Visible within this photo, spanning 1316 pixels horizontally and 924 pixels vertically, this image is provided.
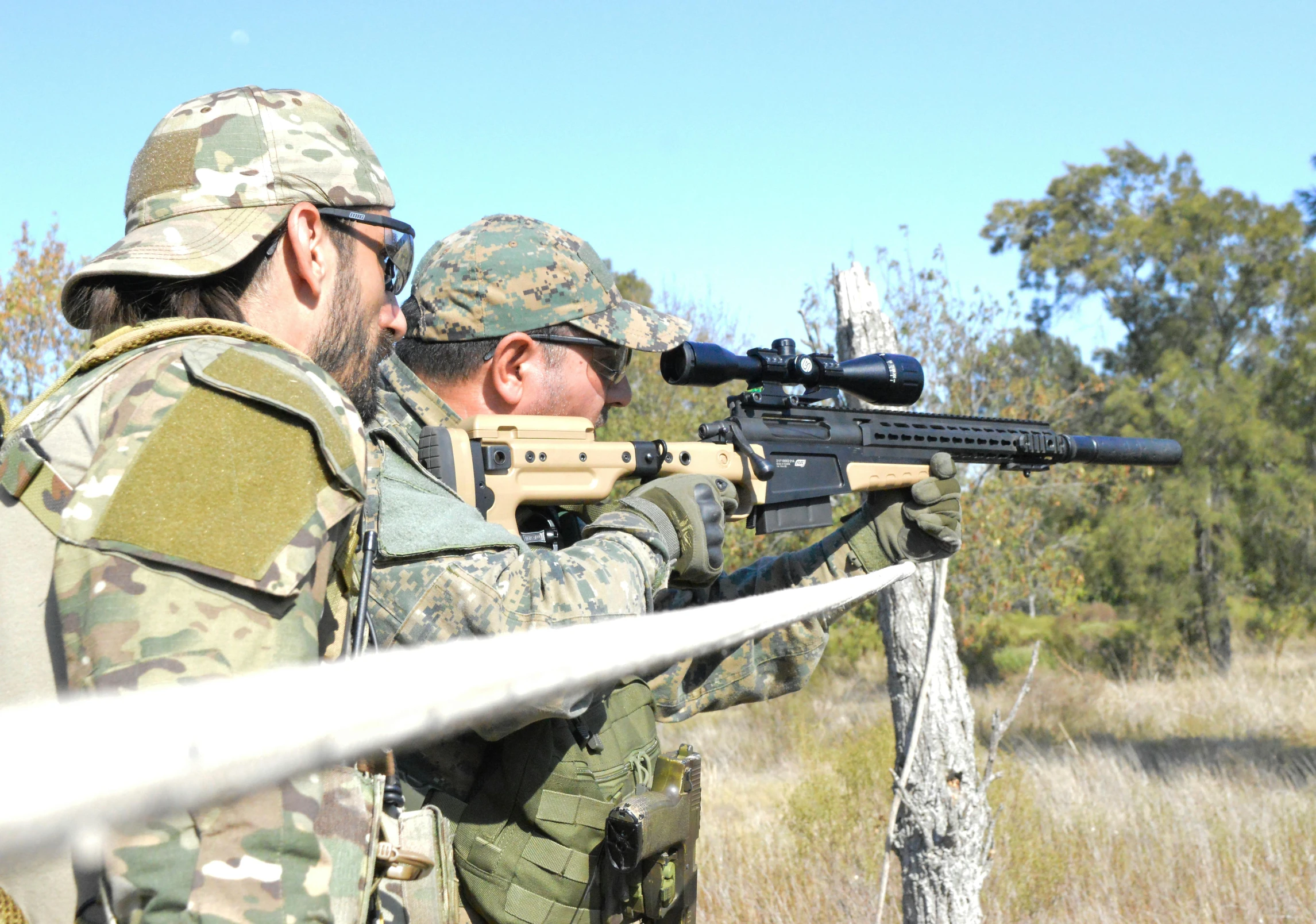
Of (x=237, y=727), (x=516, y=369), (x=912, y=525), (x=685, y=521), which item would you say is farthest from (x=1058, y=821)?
(x=237, y=727)

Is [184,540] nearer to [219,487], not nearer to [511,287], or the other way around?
[219,487]

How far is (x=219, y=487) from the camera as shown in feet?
4.07

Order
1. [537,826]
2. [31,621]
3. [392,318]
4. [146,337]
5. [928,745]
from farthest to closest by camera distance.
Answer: [928,745] < [537,826] < [392,318] < [146,337] < [31,621]

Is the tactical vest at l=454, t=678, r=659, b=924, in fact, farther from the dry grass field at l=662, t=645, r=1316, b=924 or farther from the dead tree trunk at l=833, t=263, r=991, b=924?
the dry grass field at l=662, t=645, r=1316, b=924

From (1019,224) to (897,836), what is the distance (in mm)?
21483

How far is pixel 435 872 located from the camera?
1.80 m

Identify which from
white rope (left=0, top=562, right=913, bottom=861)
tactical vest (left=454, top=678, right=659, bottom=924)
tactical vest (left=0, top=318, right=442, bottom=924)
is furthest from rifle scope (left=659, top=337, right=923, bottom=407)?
white rope (left=0, top=562, right=913, bottom=861)

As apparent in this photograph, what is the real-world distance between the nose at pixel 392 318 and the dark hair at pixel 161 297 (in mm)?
285

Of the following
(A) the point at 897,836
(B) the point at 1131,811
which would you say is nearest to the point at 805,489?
(A) the point at 897,836

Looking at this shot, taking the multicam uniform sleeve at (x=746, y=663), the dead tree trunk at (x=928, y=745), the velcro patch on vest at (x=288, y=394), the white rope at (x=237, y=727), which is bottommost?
the dead tree trunk at (x=928, y=745)

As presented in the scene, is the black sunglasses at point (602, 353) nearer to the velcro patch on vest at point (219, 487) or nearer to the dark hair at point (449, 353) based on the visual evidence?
the dark hair at point (449, 353)

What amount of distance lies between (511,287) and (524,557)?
941 mm

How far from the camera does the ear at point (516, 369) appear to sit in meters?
2.88

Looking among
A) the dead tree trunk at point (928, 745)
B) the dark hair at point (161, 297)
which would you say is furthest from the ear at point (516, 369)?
the dead tree trunk at point (928, 745)
